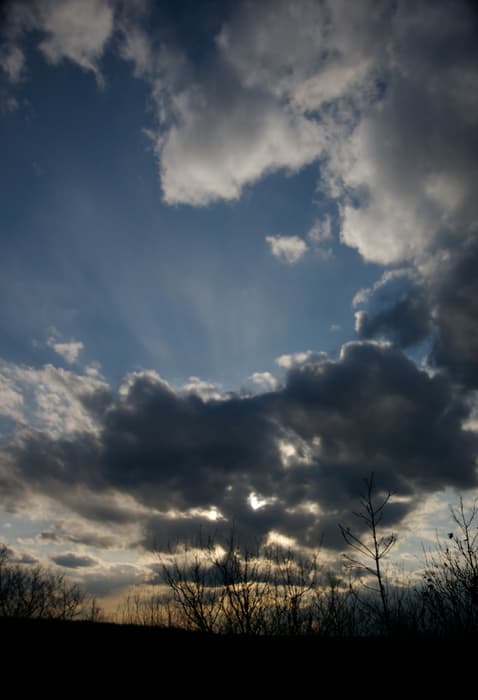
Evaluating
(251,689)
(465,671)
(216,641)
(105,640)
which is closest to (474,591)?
(465,671)

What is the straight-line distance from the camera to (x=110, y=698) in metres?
5.59

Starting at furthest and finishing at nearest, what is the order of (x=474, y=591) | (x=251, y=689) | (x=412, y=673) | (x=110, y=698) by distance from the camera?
(x=474, y=591), (x=412, y=673), (x=251, y=689), (x=110, y=698)

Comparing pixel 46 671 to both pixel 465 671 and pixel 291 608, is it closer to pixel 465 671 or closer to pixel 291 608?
pixel 465 671

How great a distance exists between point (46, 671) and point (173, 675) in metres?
2.16

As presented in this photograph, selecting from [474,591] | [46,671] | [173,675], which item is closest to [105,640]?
[46,671]

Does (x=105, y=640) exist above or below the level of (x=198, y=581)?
below

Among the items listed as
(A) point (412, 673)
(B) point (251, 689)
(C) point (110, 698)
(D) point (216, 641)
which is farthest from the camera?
(D) point (216, 641)

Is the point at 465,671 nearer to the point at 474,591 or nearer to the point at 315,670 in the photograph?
the point at 315,670

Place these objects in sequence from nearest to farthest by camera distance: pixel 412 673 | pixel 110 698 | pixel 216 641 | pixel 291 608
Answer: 1. pixel 110 698
2. pixel 412 673
3. pixel 216 641
4. pixel 291 608

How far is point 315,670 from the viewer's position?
675 centimetres

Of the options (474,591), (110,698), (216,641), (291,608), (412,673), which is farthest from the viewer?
(291,608)

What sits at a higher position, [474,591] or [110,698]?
[474,591]

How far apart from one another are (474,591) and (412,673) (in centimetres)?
787

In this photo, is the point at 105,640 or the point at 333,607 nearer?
the point at 105,640
